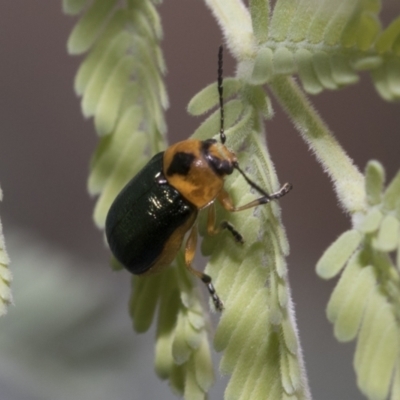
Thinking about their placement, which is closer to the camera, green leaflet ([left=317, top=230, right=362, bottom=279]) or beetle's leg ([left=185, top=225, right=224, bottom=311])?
green leaflet ([left=317, top=230, right=362, bottom=279])

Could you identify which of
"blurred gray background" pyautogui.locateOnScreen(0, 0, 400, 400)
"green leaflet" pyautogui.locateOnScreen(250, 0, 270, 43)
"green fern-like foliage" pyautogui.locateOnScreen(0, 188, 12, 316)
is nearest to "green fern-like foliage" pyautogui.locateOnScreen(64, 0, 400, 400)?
"green leaflet" pyautogui.locateOnScreen(250, 0, 270, 43)

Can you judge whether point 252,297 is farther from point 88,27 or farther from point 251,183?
point 88,27

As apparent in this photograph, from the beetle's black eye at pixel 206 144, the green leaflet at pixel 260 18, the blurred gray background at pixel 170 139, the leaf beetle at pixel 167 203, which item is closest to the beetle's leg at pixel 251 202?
the leaf beetle at pixel 167 203

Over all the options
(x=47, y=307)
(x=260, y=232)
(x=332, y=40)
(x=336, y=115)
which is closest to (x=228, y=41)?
(x=332, y=40)

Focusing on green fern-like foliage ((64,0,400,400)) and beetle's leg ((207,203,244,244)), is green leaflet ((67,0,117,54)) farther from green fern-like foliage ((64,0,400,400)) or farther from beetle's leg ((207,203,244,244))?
beetle's leg ((207,203,244,244))

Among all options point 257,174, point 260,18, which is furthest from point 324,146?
point 260,18
